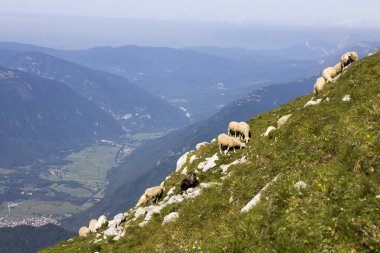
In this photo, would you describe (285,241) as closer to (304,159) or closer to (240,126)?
(304,159)

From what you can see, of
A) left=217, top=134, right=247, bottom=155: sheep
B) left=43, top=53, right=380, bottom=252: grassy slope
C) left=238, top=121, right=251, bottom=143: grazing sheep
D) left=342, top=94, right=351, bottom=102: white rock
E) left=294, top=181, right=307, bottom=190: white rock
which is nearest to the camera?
left=43, top=53, right=380, bottom=252: grassy slope

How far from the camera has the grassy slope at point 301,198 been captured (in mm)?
13578

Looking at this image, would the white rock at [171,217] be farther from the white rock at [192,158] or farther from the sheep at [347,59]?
the sheep at [347,59]

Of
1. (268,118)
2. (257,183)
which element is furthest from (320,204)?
(268,118)

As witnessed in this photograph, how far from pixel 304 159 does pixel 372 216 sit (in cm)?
877

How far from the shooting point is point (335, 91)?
3322 cm

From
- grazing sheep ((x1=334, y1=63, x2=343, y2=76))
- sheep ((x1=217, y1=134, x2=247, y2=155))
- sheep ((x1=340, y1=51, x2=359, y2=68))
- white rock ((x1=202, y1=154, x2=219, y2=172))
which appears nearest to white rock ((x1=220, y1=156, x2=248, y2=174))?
white rock ((x1=202, y1=154, x2=219, y2=172))

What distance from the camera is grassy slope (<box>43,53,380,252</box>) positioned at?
13.6m

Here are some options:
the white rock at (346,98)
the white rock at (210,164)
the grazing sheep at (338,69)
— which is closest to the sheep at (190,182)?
the white rock at (210,164)

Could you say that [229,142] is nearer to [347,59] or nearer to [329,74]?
[329,74]

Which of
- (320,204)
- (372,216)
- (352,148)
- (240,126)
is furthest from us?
(240,126)

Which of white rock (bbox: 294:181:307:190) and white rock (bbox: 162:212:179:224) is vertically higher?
white rock (bbox: 294:181:307:190)

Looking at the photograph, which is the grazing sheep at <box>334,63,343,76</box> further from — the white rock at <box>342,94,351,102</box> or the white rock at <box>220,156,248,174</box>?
the white rock at <box>220,156,248,174</box>

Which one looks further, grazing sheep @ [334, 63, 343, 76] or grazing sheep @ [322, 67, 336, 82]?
grazing sheep @ [334, 63, 343, 76]
